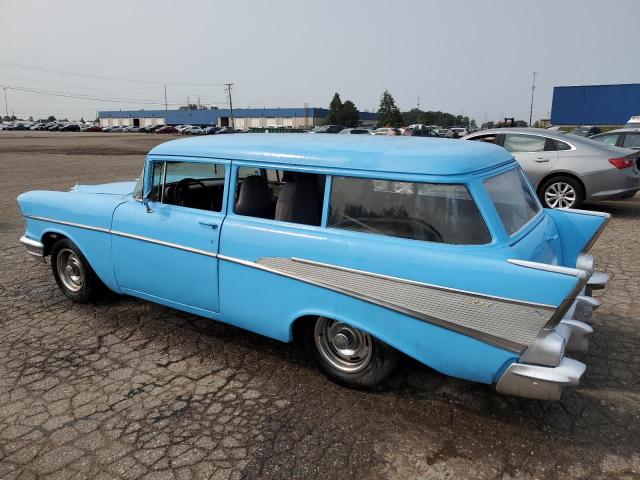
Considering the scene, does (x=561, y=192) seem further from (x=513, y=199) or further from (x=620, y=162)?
(x=513, y=199)

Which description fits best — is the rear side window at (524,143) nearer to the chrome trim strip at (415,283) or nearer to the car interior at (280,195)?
the car interior at (280,195)

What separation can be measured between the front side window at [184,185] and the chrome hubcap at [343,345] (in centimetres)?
134

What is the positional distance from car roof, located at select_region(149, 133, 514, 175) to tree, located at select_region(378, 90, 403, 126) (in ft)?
289

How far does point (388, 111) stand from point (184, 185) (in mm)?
98365

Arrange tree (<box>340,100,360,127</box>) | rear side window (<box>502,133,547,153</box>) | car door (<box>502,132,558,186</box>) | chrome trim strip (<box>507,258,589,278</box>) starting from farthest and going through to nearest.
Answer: tree (<box>340,100,360,127</box>) < rear side window (<box>502,133,547,153</box>) < car door (<box>502,132,558,186</box>) < chrome trim strip (<box>507,258,589,278</box>)

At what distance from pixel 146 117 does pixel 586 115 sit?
95.9 meters

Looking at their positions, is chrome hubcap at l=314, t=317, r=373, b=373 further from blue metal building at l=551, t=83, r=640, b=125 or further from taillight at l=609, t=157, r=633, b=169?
blue metal building at l=551, t=83, r=640, b=125

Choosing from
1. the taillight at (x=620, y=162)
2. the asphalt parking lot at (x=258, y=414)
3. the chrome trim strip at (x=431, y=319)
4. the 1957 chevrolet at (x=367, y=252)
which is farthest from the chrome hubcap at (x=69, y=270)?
the taillight at (x=620, y=162)

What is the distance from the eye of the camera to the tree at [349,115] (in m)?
84.3

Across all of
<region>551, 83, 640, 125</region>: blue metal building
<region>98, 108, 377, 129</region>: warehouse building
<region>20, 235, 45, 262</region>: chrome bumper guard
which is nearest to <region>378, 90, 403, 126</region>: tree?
<region>98, 108, 377, 129</region>: warehouse building

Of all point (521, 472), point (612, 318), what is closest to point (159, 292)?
point (521, 472)

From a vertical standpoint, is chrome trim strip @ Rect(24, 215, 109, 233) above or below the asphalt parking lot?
above

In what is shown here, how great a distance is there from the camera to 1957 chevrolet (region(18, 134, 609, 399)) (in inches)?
95.7

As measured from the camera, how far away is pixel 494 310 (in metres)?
2.41
